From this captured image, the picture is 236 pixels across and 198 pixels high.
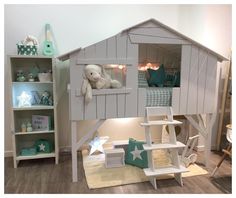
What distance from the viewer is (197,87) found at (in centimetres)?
241

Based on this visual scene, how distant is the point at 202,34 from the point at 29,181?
296 centimetres

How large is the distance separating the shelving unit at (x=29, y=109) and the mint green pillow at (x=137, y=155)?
96cm

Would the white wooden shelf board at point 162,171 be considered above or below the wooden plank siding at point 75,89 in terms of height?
below

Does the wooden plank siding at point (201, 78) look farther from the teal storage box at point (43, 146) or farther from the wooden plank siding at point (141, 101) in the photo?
the teal storage box at point (43, 146)

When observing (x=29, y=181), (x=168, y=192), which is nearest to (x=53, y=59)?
(x=29, y=181)

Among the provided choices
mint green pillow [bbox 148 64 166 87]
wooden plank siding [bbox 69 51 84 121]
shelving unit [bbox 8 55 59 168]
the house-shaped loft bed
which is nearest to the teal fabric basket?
shelving unit [bbox 8 55 59 168]

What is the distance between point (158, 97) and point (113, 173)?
1.04 meters

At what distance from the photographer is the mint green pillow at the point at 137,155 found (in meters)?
2.50

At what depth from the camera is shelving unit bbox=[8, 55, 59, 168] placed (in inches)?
101

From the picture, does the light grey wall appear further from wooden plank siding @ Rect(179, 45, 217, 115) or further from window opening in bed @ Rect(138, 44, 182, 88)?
wooden plank siding @ Rect(179, 45, 217, 115)

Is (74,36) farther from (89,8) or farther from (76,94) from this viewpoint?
(76,94)

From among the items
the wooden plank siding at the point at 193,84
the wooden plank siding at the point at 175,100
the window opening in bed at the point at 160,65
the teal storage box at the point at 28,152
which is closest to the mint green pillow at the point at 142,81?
the window opening in bed at the point at 160,65

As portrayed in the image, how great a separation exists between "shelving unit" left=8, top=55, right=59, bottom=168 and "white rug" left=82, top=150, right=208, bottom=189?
50 centimetres

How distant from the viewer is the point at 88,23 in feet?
9.52
